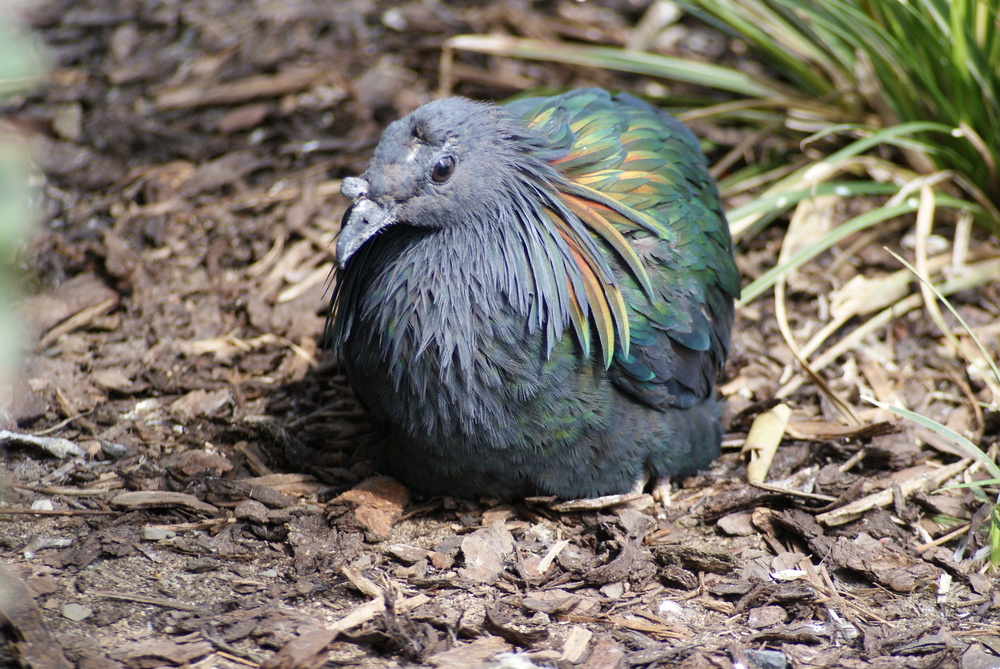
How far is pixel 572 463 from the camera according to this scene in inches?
164

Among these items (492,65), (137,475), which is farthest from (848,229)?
(137,475)

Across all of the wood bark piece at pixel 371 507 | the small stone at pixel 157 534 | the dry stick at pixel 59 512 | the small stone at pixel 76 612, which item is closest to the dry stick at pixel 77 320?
the dry stick at pixel 59 512

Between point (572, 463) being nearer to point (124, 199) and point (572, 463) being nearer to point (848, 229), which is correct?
point (848, 229)

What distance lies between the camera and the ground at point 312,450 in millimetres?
3559

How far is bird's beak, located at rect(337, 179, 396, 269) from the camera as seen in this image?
371 cm

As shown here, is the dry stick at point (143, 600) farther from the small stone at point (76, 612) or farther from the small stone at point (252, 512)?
the small stone at point (252, 512)

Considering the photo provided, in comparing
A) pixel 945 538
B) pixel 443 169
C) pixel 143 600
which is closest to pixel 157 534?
pixel 143 600

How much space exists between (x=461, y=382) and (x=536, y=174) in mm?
943

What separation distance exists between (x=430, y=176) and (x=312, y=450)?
1.75 meters

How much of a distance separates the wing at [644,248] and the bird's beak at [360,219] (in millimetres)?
789

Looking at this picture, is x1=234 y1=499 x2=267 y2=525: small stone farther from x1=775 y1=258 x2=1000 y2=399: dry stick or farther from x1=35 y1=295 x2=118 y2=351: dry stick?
x1=775 y1=258 x2=1000 y2=399: dry stick

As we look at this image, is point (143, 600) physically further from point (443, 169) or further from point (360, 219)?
point (443, 169)

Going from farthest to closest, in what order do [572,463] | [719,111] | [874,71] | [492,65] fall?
1. [492,65]
2. [719,111]
3. [874,71]
4. [572,463]

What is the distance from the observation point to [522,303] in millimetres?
3832
